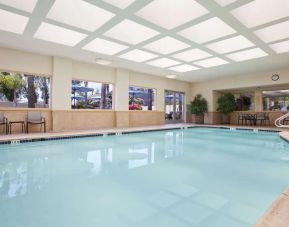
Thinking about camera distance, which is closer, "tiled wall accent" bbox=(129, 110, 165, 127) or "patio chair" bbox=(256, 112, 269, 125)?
"tiled wall accent" bbox=(129, 110, 165, 127)

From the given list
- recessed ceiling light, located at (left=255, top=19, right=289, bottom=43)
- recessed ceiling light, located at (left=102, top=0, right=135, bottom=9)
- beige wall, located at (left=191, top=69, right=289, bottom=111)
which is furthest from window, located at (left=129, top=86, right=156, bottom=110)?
recessed ceiling light, located at (left=102, top=0, right=135, bottom=9)

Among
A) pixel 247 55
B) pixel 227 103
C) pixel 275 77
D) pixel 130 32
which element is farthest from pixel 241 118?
pixel 130 32

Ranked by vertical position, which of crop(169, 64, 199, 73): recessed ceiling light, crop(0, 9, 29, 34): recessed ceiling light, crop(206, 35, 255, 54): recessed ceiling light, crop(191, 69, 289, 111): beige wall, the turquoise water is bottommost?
the turquoise water

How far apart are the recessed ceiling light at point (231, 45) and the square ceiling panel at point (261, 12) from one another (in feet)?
3.41

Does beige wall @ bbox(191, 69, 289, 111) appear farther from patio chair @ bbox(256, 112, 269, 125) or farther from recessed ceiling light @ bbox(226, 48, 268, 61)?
recessed ceiling light @ bbox(226, 48, 268, 61)

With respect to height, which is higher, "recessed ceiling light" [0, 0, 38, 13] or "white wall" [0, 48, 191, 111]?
"recessed ceiling light" [0, 0, 38, 13]

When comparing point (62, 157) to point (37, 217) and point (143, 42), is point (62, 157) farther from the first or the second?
point (143, 42)

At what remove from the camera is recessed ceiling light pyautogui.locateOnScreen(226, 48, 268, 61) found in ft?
23.7

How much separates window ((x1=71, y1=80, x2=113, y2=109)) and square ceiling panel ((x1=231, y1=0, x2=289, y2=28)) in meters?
6.95

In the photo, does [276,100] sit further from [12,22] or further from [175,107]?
[12,22]

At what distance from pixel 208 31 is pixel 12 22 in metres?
4.95

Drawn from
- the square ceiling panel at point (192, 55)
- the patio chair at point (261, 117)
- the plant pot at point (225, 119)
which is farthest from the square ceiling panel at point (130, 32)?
the plant pot at point (225, 119)

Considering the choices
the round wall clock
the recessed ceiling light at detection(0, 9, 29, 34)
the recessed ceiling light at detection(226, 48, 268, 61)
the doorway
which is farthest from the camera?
the doorway

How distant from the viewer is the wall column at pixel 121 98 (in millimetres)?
10180
